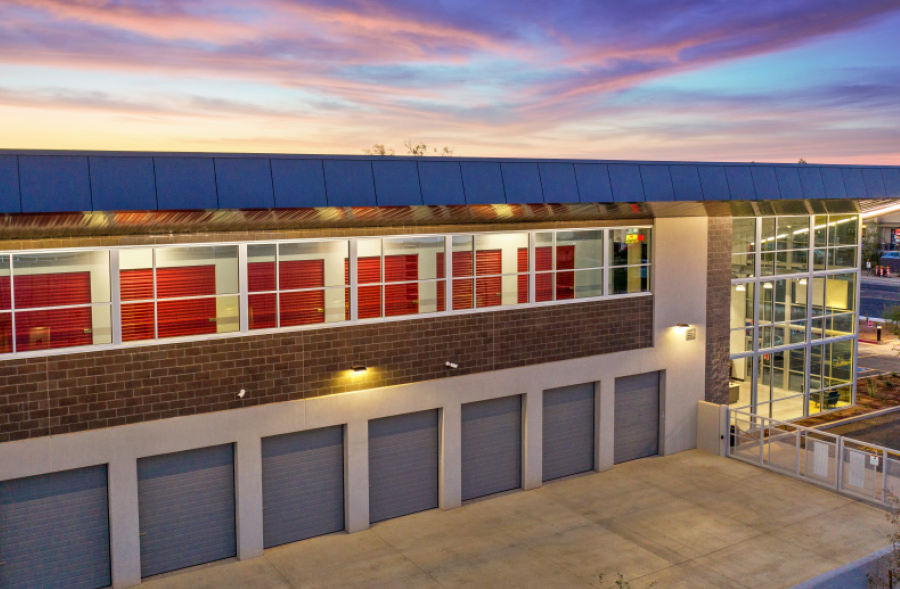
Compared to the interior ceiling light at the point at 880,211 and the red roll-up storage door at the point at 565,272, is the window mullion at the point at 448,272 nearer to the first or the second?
the red roll-up storage door at the point at 565,272

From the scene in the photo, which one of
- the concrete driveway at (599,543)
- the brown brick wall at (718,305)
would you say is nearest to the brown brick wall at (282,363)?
the brown brick wall at (718,305)

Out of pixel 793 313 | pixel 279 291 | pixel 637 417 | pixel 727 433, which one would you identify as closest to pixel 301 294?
pixel 279 291

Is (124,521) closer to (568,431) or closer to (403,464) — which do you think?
(403,464)

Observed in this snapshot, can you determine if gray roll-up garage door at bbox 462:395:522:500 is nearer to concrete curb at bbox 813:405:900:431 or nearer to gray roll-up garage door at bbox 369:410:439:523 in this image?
gray roll-up garage door at bbox 369:410:439:523

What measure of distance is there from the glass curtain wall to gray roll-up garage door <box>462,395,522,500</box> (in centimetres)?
716

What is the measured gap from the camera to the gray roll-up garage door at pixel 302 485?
1481 centimetres

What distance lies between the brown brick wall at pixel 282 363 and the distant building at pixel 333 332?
39 mm

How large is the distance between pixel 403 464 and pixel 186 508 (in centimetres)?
420

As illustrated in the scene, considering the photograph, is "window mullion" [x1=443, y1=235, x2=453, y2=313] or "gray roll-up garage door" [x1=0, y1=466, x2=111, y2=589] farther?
"window mullion" [x1=443, y1=235, x2=453, y2=313]

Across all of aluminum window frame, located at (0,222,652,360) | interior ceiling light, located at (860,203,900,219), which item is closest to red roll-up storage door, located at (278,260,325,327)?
aluminum window frame, located at (0,222,652,360)

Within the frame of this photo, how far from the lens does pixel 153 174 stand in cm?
1170

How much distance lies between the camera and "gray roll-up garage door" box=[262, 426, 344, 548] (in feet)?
48.6

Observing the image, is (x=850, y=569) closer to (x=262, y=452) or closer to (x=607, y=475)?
(x=607, y=475)

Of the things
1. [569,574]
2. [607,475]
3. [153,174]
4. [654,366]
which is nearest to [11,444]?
[153,174]
